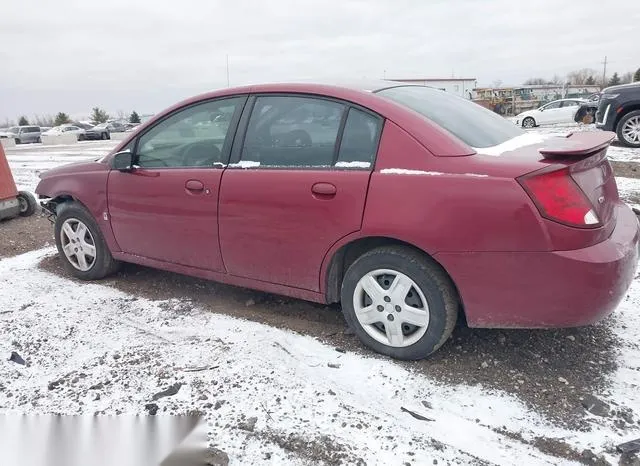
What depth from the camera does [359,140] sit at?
2.97 metres

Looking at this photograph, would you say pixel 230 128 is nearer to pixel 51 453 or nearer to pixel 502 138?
pixel 502 138

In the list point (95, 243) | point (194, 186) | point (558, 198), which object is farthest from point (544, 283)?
point (95, 243)

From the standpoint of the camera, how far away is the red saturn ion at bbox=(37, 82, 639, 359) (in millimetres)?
2510

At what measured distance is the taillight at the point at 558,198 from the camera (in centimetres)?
246

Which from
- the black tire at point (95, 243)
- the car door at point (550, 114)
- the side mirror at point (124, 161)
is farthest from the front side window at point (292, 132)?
the car door at point (550, 114)

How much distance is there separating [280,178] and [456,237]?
113 centimetres

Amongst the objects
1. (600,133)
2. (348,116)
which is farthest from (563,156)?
(348,116)

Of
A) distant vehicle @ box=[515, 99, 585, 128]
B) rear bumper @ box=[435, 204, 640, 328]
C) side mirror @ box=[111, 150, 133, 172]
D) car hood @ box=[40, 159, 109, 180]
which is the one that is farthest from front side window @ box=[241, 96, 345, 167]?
distant vehicle @ box=[515, 99, 585, 128]

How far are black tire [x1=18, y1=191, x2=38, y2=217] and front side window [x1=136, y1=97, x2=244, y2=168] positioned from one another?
4.05 meters

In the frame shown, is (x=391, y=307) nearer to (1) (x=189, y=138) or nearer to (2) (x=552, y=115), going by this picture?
(1) (x=189, y=138)

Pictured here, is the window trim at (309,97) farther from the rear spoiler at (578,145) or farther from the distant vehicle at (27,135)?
the distant vehicle at (27,135)

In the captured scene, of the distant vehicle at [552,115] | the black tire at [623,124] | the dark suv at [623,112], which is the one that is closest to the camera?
the dark suv at [623,112]

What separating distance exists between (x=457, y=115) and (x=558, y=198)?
3.16ft

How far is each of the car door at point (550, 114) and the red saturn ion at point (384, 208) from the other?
2455 cm
